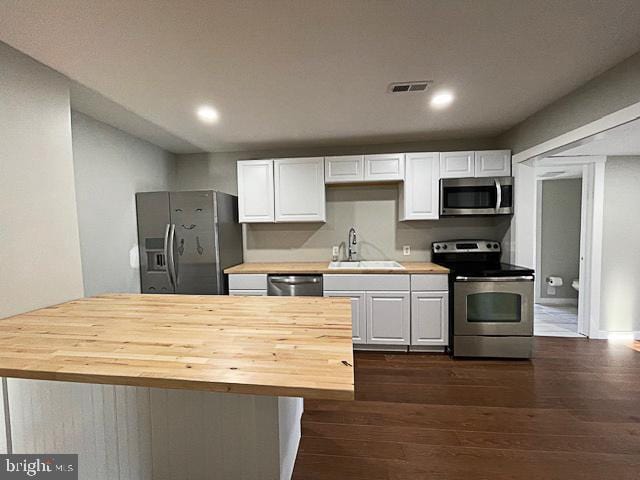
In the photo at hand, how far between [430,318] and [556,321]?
93.2 inches

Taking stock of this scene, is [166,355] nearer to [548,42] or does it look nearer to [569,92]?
[548,42]

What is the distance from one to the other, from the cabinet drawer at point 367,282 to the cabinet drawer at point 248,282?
670 mm

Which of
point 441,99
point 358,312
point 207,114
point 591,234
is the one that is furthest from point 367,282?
point 591,234

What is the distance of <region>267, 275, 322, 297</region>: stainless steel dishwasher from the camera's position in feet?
10.7

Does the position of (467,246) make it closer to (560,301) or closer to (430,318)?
(430,318)

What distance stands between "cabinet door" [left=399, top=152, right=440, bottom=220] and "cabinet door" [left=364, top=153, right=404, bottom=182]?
3.4 inches

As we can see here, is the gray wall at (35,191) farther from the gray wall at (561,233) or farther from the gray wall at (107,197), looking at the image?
the gray wall at (561,233)

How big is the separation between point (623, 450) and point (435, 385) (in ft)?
3.65

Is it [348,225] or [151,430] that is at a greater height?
[348,225]

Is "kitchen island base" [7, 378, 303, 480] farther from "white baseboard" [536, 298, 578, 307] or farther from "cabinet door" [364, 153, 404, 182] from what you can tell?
"white baseboard" [536, 298, 578, 307]

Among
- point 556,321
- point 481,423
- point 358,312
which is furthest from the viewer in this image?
point 556,321

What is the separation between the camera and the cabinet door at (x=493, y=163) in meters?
3.31

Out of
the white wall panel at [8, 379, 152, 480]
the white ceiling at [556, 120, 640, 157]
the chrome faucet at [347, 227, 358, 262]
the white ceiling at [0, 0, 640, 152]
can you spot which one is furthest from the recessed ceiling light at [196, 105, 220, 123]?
the white ceiling at [556, 120, 640, 157]

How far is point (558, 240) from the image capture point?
5090 millimetres
